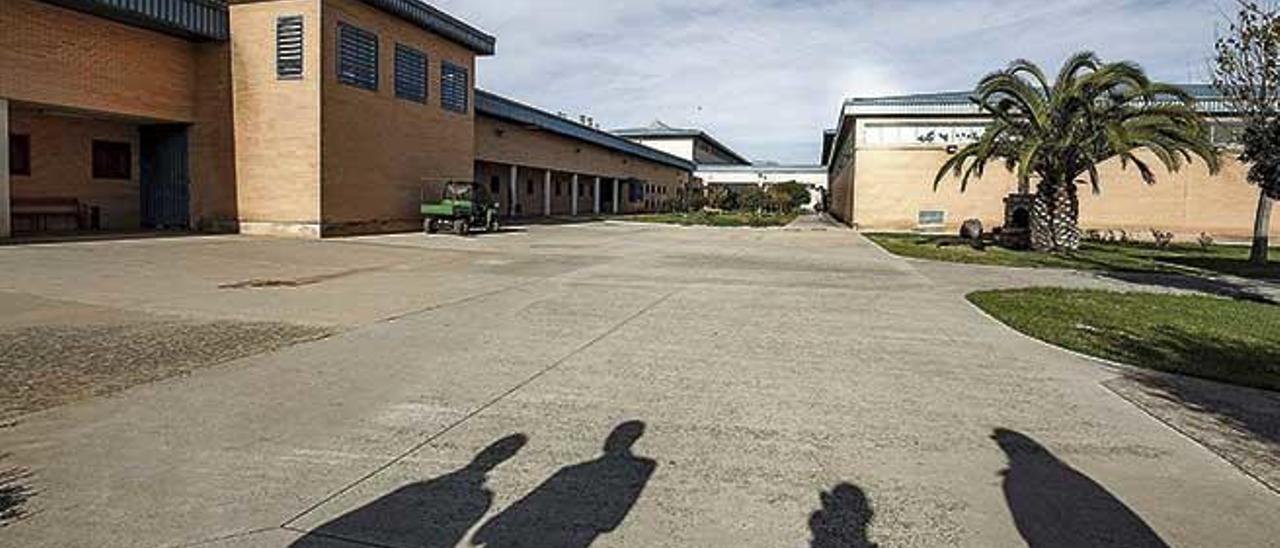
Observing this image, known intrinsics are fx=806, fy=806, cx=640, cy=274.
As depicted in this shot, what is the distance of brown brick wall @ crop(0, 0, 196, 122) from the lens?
18.8 m

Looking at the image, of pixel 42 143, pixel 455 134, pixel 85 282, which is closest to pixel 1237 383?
pixel 85 282

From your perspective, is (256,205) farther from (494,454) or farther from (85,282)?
(494,454)

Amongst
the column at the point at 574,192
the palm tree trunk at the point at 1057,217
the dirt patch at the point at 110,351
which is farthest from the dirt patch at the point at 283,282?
the column at the point at 574,192

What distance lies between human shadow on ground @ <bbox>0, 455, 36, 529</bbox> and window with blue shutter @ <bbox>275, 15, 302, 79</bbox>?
2140 cm

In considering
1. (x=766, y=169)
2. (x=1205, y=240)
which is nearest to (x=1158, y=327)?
(x=1205, y=240)

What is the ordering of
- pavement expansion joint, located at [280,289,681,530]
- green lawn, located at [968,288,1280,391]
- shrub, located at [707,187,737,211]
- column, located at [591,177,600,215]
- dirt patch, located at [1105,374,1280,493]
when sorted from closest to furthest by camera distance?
pavement expansion joint, located at [280,289,681,530] < dirt patch, located at [1105,374,1280,493] < green lawn, located at [968,288,1280,391] < column, located at [591,177,600,215] < shrub, located at [707,187,737,211]

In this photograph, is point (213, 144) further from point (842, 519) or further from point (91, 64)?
point (842, 519)

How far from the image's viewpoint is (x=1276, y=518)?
3994mm

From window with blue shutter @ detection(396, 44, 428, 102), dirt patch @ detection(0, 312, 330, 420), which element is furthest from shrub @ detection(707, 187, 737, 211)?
dirt patch @ detection(0, 312, 330, 420)

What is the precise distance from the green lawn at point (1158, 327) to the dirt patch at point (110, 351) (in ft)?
28.0

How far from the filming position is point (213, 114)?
24.2 m

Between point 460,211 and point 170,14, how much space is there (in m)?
9.99

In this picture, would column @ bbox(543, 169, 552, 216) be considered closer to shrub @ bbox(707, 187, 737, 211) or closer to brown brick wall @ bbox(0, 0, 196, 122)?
shrub @ bbox(707, 187, 737, 211)

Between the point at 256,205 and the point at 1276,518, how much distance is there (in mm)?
25120
